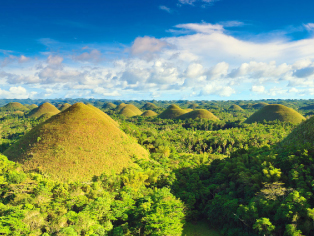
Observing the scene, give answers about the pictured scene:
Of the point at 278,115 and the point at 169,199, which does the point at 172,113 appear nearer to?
the point at 278,115

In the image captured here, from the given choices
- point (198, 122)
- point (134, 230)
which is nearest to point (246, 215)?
point (134, 230)

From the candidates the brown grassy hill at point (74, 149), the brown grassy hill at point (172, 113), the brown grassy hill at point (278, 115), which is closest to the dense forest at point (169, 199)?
the brown grassy hill at point (74, 149)

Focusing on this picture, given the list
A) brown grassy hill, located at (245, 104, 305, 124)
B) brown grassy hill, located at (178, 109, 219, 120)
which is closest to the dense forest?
brown grassy hill, located at (245, 104, 305, 124)

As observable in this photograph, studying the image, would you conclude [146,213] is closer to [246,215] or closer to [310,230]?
[246,215]

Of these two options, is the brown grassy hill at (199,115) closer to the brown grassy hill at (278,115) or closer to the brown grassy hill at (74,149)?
the brown grassy hill at (278,115)

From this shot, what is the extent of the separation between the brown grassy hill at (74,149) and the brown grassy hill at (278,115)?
8712 centimetres

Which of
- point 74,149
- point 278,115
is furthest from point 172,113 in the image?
point 74,149

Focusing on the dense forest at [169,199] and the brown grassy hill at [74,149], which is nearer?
the dense forest at [169,199]

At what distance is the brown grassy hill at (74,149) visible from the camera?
29.3m

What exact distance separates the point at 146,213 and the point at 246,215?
34.2 feet

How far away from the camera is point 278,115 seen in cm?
9806

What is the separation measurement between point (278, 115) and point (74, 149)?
103436 mm

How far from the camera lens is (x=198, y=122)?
352 ft

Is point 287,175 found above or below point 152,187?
above
